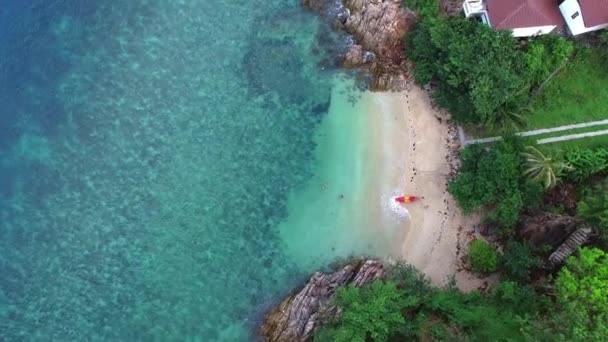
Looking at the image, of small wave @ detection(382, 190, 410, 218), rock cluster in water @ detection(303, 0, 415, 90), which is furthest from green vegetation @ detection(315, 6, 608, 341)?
small wave @ detection(382, 190, 410, 218)

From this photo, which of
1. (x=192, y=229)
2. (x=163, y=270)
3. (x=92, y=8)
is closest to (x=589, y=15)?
(x=192, y=229)

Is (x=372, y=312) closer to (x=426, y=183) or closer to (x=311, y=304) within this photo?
(x=311, y=304)

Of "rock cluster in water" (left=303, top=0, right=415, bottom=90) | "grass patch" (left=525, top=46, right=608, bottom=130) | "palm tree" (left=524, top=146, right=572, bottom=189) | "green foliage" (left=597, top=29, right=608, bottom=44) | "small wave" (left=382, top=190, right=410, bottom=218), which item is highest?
"rock cluster in water" (left=303, top=0, right=415, bottom=90)

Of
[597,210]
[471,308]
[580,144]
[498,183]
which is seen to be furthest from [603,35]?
[471,308]

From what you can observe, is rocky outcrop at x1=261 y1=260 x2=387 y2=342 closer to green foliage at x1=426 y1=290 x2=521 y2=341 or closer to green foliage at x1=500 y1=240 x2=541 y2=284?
green foliage at x1=426 y1=290 x2=521 y2=341

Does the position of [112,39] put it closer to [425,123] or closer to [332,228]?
[332,228]

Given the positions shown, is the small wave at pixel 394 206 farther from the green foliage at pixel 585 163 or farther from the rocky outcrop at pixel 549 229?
the green foliage at pixel 585 163
